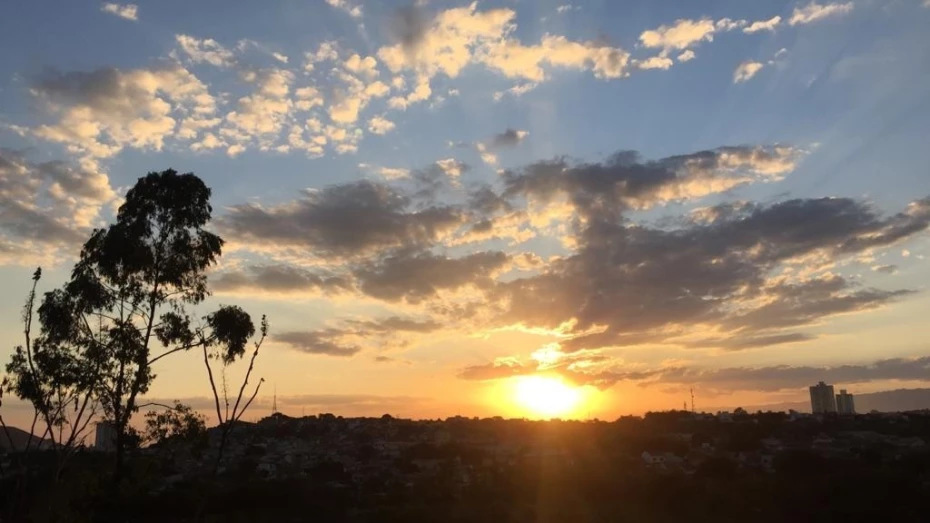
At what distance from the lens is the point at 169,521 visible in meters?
40.2

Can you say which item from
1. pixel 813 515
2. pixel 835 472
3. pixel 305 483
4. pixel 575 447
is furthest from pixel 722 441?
pixel 305 483

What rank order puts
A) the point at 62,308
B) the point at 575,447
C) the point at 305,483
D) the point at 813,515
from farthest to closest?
1. the point at 575,447
2. the point at 305,483
3. the point at 813,515
4. the point at 62,308

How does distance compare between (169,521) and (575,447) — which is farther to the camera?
(575,447)

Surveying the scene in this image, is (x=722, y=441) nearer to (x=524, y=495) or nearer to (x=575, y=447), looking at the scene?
(x=575, y=447)

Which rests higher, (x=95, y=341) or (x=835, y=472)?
(x=95, y=341)

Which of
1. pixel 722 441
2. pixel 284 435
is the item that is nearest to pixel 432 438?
pixel 284 435

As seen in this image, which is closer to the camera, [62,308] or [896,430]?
[62,308]

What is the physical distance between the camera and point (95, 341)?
21750mm

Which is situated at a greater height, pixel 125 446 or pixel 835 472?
pixel 125 446

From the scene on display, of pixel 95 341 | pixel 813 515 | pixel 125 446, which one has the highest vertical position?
pixel 95 341

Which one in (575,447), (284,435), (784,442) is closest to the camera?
(784,442)

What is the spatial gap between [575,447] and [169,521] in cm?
5400

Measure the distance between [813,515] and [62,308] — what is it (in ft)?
157

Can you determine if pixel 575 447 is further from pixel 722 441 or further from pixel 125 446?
pixel 125 446
